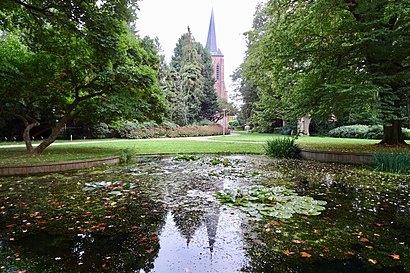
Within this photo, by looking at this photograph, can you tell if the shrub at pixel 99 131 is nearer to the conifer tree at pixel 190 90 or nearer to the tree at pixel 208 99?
the conifer tree at pixel 190 90

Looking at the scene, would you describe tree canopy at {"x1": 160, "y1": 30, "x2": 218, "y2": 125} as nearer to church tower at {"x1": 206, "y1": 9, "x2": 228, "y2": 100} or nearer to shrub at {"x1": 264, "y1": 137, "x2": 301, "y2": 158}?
shrub at {"x1": 264, "y1": 137, "x2": 301, "y2": 158}

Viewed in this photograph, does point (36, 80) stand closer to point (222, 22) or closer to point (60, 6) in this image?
point (60, 6)

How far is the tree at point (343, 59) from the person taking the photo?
8.24 m

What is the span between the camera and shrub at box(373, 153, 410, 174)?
6.88 metres

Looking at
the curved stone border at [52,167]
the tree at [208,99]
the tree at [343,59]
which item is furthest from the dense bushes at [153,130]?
the tree at [343,59]

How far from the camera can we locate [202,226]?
336 cm

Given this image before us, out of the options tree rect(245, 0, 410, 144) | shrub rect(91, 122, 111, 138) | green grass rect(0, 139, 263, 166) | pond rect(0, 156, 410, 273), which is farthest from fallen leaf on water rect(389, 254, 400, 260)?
shrub rect(91, 122, 111, 138)

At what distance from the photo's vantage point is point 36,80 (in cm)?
928

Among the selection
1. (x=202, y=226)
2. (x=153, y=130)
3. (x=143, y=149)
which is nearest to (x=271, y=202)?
(x=202, y=226)

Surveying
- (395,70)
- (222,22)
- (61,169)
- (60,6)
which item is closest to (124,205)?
(61,169)

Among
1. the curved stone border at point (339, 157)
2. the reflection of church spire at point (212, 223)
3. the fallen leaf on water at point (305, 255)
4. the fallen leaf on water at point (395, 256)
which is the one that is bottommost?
the reflection of church spire at point (212, 223)

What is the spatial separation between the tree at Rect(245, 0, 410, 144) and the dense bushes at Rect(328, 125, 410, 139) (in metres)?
10.8

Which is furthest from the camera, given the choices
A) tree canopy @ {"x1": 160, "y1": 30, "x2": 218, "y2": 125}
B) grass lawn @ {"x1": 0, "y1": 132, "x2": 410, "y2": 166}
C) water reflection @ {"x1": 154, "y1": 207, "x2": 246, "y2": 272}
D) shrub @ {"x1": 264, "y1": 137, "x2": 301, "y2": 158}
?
tree canopy @ {"x1": 160, "y1": 30, "x2": 218, "y2": 125}

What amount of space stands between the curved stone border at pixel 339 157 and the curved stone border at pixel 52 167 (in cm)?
701
